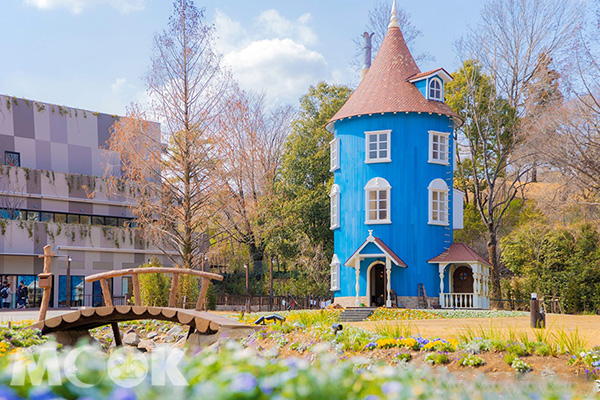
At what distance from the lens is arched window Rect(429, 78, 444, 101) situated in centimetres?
3034

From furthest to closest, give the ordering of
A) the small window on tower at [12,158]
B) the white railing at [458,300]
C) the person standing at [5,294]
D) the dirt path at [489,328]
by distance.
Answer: the small window on tower at [12,158]
the person standing at [5,294]
the white railing at [458,300]
the dirt path at [489,328]

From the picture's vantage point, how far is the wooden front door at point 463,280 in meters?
29.2

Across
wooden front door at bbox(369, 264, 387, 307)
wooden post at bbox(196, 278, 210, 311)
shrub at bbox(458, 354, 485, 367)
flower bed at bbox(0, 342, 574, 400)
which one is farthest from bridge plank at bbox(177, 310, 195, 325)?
wooden front door at bbox(369, 264, 387, 307)

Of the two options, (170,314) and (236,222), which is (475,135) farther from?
(170,314)

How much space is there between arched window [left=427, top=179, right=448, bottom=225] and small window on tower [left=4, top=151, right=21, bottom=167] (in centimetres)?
2390

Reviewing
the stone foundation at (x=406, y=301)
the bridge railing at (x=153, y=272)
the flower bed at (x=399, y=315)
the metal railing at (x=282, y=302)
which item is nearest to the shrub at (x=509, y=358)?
the bridge railing at (x=153, y=272)

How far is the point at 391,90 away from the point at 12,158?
2245 cm

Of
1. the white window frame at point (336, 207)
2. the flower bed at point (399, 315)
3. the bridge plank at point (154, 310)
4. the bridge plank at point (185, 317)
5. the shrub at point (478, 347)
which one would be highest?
the white window frame at point (336, 207)

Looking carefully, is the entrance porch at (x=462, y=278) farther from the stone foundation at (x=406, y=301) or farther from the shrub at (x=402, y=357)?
the shrub at (x=402, y=357)

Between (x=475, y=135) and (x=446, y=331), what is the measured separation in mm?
26713

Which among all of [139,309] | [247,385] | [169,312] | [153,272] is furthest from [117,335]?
[247,385]

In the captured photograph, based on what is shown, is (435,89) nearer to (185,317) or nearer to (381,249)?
(381,249)

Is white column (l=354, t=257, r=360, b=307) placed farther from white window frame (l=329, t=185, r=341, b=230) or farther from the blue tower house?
white window frame (l=329, t=185, r=341, b=230)

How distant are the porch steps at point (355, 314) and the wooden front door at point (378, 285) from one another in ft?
10.8
